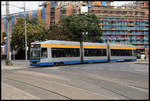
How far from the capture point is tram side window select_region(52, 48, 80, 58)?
24.3 metres

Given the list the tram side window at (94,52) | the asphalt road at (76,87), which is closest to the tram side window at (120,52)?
the tram side window at (94,52)

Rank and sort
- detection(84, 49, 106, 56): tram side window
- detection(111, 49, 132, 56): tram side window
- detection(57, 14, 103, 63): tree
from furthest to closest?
1. detection(57, 14, 103, 63): tree
2. detection(111, 49, 132, 56): tram side window
3. detection(84, 49, 106, 56): tram side window

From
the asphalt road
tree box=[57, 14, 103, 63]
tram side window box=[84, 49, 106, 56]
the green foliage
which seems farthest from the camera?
the green foliage

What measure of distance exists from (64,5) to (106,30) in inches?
2686

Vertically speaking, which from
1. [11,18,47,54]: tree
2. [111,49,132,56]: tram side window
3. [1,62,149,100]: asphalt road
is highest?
[11,18,47,54]: tree

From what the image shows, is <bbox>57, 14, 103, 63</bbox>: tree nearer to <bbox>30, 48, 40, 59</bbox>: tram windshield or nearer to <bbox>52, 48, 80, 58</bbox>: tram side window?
<bbox>52, 48, 80, 58</bbox>: tram side window

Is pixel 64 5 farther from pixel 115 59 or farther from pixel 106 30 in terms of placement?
pixel 106 30

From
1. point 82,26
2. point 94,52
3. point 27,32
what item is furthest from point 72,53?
point 27,32

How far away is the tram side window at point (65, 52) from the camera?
79.6 ft

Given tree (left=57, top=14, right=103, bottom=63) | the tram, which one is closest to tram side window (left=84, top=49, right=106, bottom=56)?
the tram

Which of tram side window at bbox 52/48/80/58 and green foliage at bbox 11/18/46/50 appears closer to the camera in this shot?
tram side window at bbox 52/48/80/58

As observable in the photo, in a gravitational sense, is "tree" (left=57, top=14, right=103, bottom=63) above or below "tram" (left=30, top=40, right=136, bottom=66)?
above

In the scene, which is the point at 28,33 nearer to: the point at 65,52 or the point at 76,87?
the point at 65,52

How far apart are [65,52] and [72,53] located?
1.21 m
